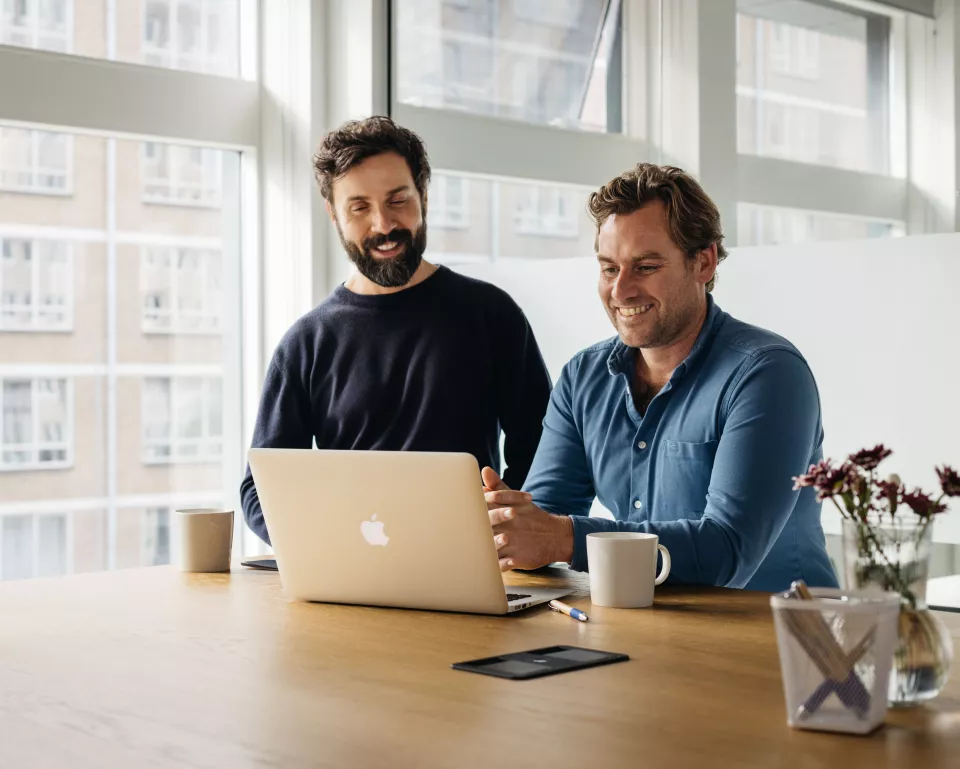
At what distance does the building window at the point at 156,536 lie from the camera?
3.81 meters

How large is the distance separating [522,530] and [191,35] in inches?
100.0

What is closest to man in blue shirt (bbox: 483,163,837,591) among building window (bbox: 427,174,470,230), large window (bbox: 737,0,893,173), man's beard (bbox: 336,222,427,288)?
man's beard (bbox: 336,222,427,288)

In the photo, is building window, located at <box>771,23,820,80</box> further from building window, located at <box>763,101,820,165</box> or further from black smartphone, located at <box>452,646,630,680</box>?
black smartphone, located at <box>452,646,630,680</box>

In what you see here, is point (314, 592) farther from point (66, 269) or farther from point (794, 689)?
point (66, 269)

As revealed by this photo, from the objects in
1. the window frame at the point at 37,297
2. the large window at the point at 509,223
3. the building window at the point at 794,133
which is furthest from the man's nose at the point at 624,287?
the window frame at the point at 37,297

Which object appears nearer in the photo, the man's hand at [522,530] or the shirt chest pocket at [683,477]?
the man's hand at [522,530]

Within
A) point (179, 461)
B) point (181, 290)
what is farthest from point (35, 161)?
Answer: point (179, 461)

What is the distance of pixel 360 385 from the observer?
8.84 feet

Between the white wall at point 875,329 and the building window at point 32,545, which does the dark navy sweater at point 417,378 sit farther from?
the building window at point 32,545

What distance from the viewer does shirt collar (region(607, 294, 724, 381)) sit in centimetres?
211

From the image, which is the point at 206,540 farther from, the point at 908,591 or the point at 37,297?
the point at 37,297

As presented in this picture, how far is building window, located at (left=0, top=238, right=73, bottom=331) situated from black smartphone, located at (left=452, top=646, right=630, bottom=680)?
2.52m

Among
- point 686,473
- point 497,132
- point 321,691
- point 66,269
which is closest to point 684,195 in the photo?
point 686,473

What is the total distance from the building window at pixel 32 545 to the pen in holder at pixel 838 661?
9.42 ft
